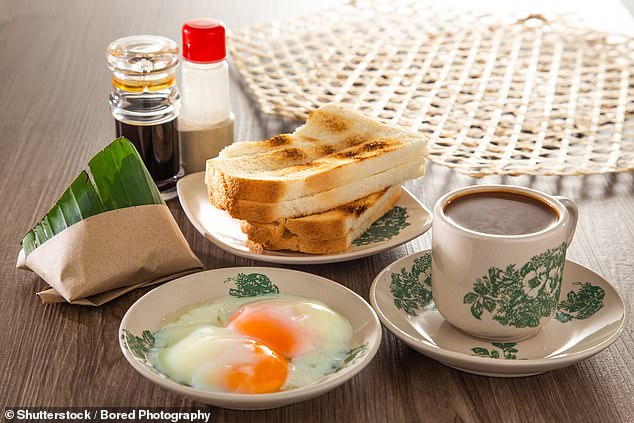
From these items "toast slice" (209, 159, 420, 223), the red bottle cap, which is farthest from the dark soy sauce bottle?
"toast slice" (209, 159, 420, 223)

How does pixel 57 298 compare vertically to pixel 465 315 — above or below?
below

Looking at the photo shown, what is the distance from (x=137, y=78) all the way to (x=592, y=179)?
0.87 metres

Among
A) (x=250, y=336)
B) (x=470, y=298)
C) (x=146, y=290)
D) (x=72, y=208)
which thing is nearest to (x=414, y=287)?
(x=470, y=298)

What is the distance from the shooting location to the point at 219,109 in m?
1.60

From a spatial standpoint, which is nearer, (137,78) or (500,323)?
(500,323)

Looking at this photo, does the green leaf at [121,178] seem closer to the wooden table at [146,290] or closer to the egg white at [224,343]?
the wooden table at [146,290]

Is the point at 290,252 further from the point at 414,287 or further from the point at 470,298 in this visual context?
the point at 470,298

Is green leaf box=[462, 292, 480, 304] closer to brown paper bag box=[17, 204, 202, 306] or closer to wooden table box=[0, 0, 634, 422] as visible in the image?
wooden table box=[0, 0, 634, 422]

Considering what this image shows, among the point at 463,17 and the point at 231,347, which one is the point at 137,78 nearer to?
the point at 231,347

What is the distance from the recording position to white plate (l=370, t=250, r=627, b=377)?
40.0 inches

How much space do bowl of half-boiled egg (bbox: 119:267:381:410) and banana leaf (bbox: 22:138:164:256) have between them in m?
0.20

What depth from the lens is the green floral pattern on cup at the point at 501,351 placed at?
3.51 ft

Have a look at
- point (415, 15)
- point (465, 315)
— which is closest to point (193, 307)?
point (465, 315)

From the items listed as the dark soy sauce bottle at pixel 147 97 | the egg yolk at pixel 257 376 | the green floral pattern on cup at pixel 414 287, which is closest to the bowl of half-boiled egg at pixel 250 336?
the egg yolk at pixel 257 376
